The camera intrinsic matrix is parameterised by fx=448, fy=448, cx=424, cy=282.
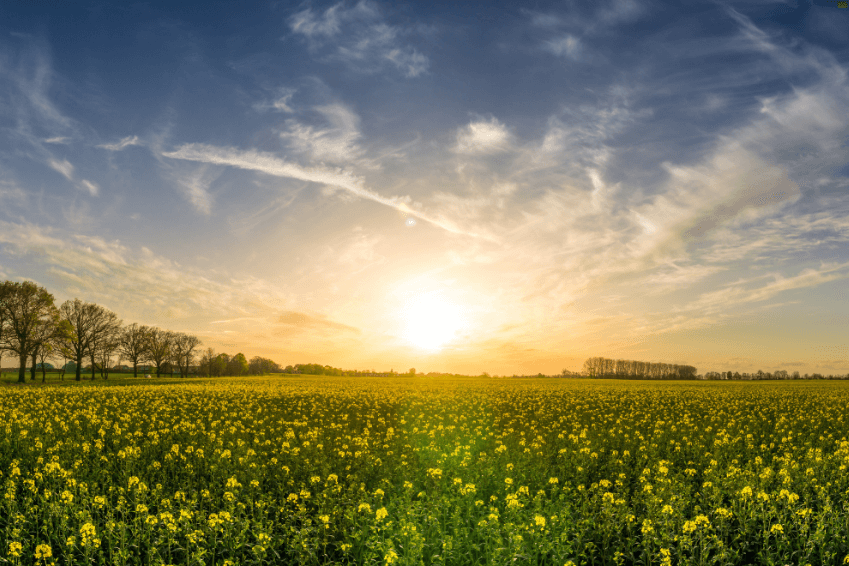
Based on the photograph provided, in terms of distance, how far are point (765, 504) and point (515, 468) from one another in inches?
220

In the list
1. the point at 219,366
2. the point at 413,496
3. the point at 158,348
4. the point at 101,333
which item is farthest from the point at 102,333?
the point at 413,496

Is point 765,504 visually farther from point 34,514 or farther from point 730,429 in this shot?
point 34,514

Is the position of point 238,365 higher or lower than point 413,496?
lower

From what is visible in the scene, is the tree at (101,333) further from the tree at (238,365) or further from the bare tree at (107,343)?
the tree at (238,365)

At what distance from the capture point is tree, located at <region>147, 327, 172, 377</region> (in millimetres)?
91562

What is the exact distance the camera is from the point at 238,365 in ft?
463

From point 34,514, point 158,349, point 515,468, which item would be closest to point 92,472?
point 34,514

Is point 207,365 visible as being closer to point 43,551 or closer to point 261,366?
point 261,366

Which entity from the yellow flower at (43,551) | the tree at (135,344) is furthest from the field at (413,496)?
the tree at (135,344)

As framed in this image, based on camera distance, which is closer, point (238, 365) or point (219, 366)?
point (219, 366)

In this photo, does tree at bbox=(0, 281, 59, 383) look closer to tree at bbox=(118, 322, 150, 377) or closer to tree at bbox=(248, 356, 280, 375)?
tree at bbox=(118, 322, 150, 377)

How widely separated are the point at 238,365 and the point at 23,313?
8824 cm

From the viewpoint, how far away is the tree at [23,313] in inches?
2172

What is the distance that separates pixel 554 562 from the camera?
7.20 meters
